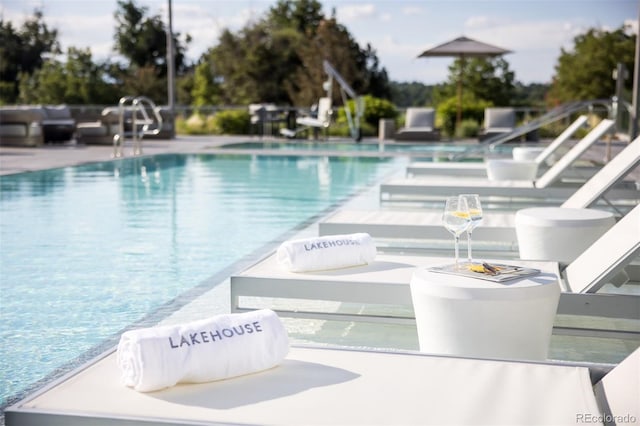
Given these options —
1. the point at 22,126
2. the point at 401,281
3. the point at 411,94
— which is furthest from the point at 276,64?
the point at 401,281

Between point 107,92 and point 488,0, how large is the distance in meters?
13.6

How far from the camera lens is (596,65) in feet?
85.3

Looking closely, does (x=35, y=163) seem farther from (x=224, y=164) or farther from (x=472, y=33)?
(x=472, y=33)

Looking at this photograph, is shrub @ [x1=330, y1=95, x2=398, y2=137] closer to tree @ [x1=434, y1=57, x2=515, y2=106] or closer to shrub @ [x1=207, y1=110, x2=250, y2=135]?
shrub @ [x1=207, y1=110, x2=250, y2=135]

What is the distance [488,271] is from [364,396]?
0.97 metres

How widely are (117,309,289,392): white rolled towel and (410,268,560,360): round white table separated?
72 cm

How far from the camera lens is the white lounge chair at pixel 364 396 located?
6.63 ft

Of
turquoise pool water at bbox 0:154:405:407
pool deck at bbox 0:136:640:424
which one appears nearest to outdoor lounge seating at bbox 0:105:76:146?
turquoise pool water at bbox 0:154:405:407

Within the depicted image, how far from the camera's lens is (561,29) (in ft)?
93.6

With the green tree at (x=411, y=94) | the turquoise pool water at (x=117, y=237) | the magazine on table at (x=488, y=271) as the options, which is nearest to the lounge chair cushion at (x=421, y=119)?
the turquoise pool water at (x=117, y=237)

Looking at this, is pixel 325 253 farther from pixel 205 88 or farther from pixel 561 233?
pixel 205 88

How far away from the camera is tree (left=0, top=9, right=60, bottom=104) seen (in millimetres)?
33594

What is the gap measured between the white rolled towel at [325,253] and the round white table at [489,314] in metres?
0.84

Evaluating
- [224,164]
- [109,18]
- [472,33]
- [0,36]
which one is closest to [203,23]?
[109,18]
